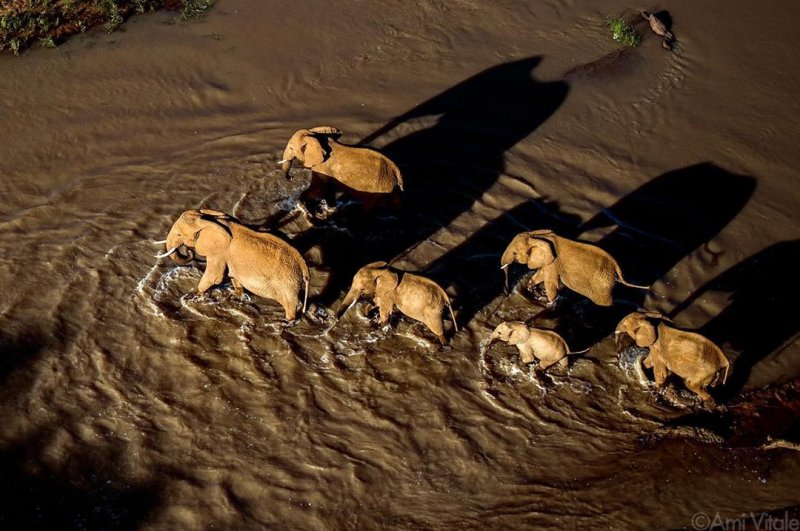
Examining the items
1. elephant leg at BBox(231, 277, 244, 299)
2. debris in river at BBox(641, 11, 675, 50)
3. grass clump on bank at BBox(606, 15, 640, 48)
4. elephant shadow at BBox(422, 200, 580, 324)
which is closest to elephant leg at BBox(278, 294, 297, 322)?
elephant leg at BBox(231, 277, 244, 299)

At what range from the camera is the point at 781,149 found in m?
13.8

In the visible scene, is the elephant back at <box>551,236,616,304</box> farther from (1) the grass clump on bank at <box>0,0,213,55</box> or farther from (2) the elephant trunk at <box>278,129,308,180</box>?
(1) the grass clump on bank at <box>0,0,213,55</box>

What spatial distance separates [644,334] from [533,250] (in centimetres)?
185

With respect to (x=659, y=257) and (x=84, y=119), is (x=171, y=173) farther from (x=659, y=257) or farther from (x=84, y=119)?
(x=659, y=257)

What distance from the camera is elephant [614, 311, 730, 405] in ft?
29.5

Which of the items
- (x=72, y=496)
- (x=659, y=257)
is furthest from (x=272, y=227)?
(x=659, y=257)

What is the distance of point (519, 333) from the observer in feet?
29.7

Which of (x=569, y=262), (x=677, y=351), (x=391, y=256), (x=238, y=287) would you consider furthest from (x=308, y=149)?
(x=677, y=351)

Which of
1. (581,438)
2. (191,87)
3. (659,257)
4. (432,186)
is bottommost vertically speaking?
(581,438)

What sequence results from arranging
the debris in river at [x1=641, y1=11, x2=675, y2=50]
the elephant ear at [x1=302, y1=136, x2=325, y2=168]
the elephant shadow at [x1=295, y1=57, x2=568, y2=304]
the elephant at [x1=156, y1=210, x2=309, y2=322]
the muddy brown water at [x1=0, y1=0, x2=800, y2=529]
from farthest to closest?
the debris in river at [x1=641, y1=11, x2=675, y2=50] → the elephant shadow at [x1=295, y1=57, x2=568, y2=304] → the elephant ear at [x1=302, y1=136, x2=325, y2=168] → the elephant at [x1=156, y1=210, x2=309, y2=322] → the muddy brown water at [x1=0, y1=0, x2=800, y2=529]

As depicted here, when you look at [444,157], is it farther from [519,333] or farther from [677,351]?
[677,351]

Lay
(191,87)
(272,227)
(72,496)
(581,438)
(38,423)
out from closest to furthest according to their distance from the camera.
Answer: (72,496)
(38,423)
(581,438)
(272,227)
(191,87)

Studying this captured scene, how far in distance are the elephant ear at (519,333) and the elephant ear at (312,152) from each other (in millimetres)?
3810

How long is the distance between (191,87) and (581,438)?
961 centimetres
